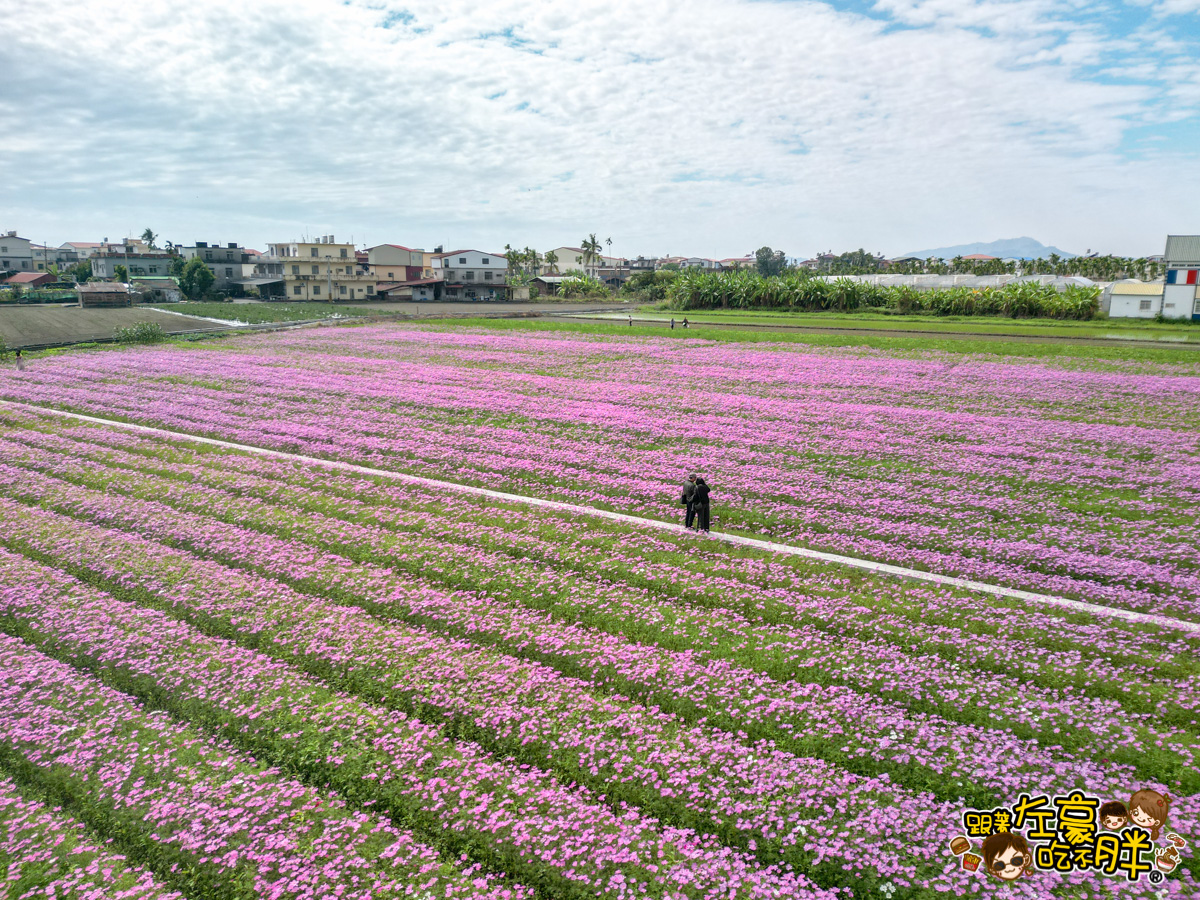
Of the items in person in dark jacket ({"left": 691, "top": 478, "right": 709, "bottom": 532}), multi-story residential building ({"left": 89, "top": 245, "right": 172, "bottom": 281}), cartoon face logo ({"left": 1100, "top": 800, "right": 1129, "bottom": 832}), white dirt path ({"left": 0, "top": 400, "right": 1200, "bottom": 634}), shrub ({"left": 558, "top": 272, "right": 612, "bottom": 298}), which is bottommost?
cartoon face logo ({"left": 1100, "top": 800, "right": 1129, "bottom": 832})

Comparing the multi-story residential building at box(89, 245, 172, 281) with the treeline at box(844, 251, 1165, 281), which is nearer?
the treeline at box(844, 251, 1165, 281)

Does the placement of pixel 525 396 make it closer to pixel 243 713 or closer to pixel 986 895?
pixel 243 713

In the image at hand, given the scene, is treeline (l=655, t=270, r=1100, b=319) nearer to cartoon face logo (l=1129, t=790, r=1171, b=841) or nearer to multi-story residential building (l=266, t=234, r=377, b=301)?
multi-story residential building (l=266, t=234, r=377, b=301)

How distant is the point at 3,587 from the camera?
44.8 feet

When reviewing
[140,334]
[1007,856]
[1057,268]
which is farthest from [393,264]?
[1007,856]

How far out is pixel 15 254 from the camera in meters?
155

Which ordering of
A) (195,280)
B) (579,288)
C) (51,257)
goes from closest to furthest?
(195,280), (579,288), (51,257)

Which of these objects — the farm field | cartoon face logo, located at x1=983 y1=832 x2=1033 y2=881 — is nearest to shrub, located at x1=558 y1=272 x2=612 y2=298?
the farm field

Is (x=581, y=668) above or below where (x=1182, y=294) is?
below

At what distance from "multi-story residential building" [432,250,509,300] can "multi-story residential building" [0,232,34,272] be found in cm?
10056

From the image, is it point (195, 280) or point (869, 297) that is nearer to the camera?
point (869, 297)

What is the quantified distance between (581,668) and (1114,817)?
6752 millimetres

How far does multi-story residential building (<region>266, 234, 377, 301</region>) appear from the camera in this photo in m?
117

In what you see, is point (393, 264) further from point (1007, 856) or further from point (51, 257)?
point (1007, 856)
